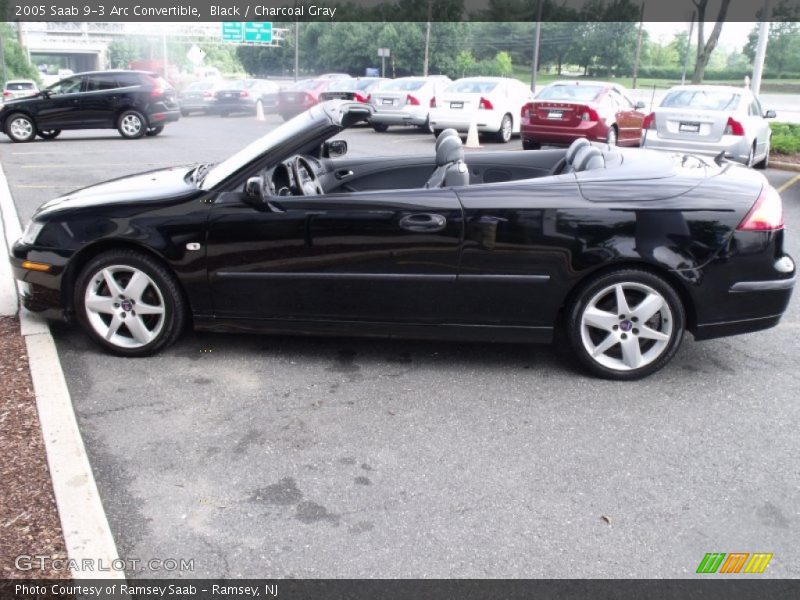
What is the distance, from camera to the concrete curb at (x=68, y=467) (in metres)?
2.65

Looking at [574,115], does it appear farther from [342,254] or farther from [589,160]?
[342,254]

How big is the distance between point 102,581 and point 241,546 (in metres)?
0.50

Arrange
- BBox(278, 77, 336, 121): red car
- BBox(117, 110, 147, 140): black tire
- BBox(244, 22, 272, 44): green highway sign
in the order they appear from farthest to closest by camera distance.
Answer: BBox(244, 22, 272, 44): green highway sign, BBox(278, 77, 336, 121): red car, BBox(117, 110, 147, 140): black tire

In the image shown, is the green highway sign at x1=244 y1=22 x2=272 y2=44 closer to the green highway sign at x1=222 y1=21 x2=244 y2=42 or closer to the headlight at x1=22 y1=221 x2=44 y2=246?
the green highway sign at x1=222 y1=21 x2=244 y2=42

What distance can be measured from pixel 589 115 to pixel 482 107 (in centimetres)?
362

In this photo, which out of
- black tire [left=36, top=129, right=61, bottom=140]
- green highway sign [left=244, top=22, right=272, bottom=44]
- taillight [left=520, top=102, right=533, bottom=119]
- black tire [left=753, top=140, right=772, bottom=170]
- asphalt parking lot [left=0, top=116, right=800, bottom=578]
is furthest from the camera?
green highway sign [left=244, top=22, right=272, bottom=44]

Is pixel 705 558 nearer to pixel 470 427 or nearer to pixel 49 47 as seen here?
pixel 470 427

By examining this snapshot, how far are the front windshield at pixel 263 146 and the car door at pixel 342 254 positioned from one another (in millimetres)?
200

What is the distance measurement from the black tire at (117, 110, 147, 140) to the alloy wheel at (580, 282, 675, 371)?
684 inches

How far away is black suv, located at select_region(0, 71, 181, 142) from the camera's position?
18.4m

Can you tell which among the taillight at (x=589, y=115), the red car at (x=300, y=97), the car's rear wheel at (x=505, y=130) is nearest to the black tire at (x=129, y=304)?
the taillight at (x=589, y=115)

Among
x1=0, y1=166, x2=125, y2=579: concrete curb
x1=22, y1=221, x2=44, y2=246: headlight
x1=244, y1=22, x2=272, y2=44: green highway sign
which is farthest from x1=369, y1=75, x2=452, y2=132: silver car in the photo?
x1=244, y1=22, x2=272, y2=44: green highway sign

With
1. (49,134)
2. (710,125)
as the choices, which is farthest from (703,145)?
(49,134)

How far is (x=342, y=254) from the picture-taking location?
424 centimetres
